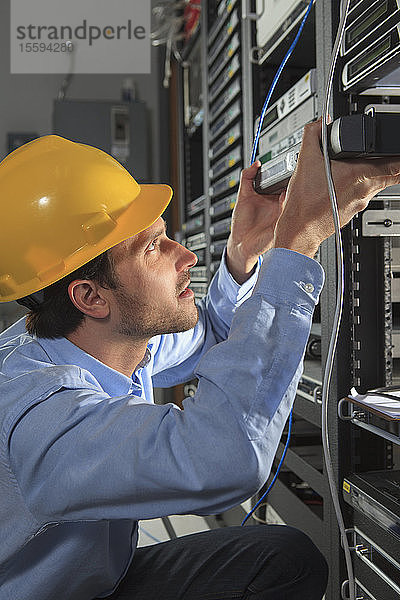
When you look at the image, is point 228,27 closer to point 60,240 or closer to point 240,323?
point 60,240

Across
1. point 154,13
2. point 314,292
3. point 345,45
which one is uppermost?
point 154,13

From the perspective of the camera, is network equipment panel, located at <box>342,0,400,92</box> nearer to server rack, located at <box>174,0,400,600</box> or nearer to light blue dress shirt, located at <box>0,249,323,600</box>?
server rack, located at <box>174,0,400,600</box>

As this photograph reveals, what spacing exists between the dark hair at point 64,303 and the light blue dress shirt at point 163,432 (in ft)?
0.57

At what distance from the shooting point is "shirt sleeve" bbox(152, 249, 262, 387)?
1.41 m

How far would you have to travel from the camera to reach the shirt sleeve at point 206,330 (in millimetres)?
1408

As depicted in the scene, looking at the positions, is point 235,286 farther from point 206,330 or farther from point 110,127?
point 110,127

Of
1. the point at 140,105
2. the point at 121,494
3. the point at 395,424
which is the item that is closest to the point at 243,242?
the point at 395,424

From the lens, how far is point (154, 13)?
3.52 m

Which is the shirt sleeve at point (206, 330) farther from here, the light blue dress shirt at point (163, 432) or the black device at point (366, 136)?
the black device at point (366, 136)

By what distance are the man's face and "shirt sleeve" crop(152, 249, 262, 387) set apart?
0.86 feet

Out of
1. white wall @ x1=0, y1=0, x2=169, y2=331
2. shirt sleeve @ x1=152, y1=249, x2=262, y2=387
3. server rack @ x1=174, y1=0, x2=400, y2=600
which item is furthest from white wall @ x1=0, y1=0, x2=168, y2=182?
shirt sleeve @ x1=152, y1=249, x2=262, y2=387

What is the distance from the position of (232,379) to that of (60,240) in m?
0.41

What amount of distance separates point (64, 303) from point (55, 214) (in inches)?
6.7

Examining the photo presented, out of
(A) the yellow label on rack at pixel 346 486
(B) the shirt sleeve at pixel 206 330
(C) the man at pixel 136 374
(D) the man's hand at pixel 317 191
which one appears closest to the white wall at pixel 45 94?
(B) the shirt sleeve at pixel 206 330
